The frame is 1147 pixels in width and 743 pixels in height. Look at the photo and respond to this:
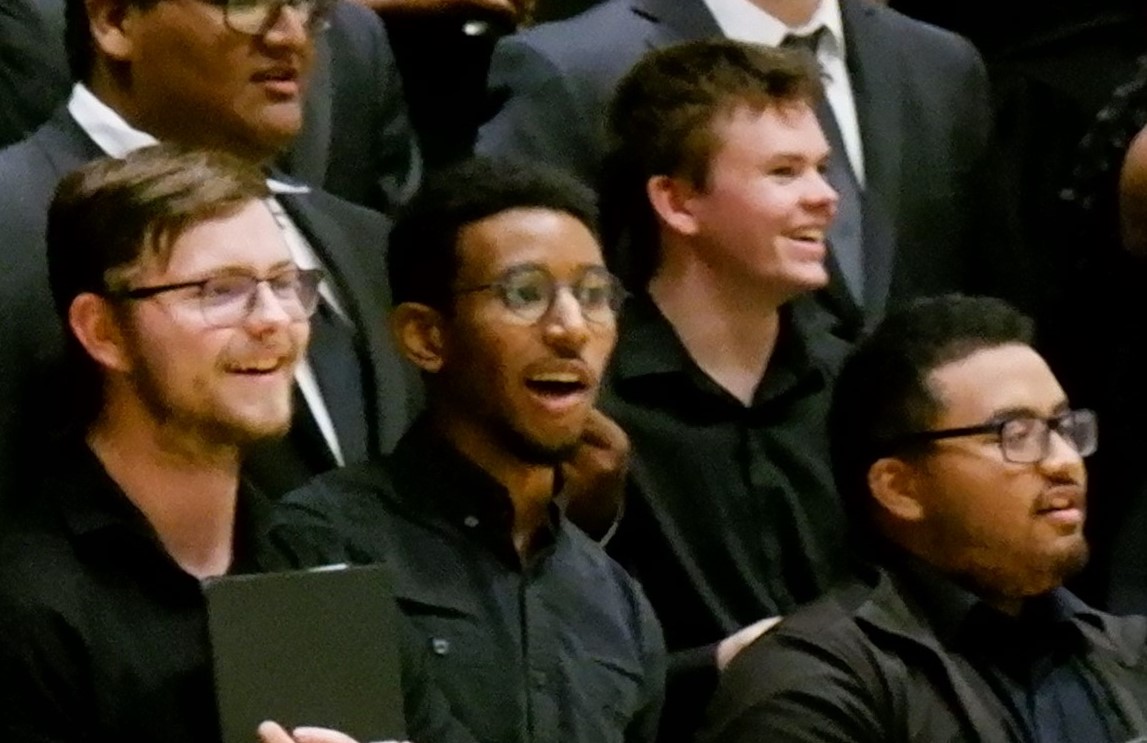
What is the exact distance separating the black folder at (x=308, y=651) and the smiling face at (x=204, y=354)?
16 centimetres

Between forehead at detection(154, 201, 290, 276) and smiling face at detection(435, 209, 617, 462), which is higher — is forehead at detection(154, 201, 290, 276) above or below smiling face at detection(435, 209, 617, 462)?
above

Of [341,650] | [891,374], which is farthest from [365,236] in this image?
[341,650]

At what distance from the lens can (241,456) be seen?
7.14ft

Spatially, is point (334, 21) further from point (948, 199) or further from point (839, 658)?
point (839, 658)

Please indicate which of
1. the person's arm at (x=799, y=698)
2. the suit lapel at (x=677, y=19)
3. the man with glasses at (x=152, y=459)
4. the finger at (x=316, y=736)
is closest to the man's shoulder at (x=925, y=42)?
the suit lapel at (x=677, y=19)

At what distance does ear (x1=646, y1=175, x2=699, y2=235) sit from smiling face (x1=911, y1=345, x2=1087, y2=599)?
39 centimetres

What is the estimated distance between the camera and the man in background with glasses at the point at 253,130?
2.42 metres

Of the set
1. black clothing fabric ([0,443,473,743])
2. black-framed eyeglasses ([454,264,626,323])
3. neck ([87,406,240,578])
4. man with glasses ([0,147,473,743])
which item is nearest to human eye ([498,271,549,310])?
black-framed eyeglasses ([454,264,626,323])

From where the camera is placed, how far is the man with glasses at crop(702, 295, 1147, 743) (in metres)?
2.39

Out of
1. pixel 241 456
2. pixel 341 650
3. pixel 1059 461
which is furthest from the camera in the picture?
pixel 1059 461

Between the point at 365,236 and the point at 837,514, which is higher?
the point at 365,236

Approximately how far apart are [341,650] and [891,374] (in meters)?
0.83

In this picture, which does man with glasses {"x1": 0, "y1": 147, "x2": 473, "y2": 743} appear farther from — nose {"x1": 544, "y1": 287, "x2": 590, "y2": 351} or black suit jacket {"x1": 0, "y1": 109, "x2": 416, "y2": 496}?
nose {"x1": 544, "y1": 287, "x2": 590, "y2": 351}

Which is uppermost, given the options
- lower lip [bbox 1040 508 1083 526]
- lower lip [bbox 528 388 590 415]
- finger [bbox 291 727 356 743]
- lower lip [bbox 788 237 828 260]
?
lower lip [bbox 788 237 828 260]
